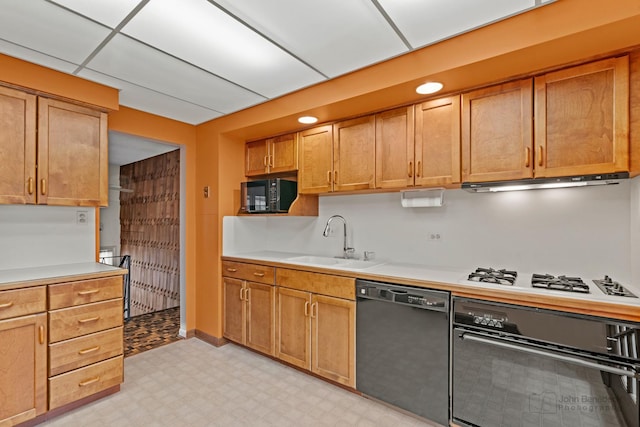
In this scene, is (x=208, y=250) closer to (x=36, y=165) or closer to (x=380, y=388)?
(x=36, y=165)

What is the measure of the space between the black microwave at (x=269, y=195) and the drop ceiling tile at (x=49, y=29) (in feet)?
5.52

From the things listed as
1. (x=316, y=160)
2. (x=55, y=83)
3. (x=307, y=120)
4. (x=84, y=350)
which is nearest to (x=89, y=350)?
(x=84, y=350)

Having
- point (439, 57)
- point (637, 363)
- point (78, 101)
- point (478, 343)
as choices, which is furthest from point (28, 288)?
point (637, 363)

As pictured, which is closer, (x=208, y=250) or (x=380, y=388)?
(x=380, y=388)

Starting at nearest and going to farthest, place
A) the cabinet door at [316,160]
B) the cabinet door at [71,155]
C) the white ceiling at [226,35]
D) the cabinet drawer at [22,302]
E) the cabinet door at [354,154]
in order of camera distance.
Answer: the white ceiling at [226,35]
the cabinet drawer at [22,302]
the cabinet door at [71,155]
the cabinet door at [354,154]
the cabinet door at [316,160]

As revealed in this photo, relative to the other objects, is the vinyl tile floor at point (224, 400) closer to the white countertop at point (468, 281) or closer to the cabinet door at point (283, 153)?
the white countertop at point (468, 281)

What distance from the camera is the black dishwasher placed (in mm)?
2049

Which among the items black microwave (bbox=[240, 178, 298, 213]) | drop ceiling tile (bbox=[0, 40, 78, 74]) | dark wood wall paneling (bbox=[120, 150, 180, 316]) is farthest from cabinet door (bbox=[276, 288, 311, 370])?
dark wood wall paneling (bbox=[120, 150, 180, 316])

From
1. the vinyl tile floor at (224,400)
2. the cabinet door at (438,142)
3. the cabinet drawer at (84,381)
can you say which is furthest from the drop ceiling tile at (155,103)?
the vinyl tile floor at (224,400)

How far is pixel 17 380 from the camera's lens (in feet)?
6.61

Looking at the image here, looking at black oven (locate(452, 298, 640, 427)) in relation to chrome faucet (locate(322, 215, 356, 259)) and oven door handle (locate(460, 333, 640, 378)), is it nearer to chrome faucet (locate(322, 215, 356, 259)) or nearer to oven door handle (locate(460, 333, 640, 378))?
oven door handle (locate(460, 333, 640, 378))

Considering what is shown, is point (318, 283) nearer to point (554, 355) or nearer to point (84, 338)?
point (554, 355)

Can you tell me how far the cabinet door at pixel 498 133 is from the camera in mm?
1995

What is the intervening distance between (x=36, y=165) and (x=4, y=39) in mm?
834
